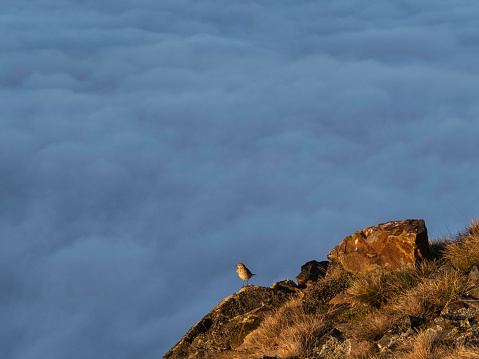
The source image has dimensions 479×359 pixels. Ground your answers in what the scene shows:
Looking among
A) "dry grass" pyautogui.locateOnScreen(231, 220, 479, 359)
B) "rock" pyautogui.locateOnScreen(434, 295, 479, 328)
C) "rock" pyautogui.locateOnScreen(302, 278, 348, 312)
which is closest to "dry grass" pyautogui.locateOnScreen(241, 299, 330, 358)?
"dry grass" pyautogui.locateOnScreen(231, 220, 479, 359)

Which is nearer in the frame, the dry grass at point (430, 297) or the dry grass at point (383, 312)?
the dry grass at point (383, 312)

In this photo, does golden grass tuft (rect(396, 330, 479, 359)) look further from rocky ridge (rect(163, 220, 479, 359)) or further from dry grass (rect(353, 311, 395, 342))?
dry grass (rect(353, 311, 395, 342))

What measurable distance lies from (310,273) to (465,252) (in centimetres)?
460

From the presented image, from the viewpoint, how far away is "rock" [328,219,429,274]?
1175 cm


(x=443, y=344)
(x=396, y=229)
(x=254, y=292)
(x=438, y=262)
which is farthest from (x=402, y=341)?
(x=254, y=292)

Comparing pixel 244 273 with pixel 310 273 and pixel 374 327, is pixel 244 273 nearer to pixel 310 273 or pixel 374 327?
pixel 310 273

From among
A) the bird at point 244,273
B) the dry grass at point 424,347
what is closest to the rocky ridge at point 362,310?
the dry grass at point 424,347

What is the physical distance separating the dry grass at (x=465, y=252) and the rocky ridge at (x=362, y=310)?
0.55 feet

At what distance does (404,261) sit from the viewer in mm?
11789

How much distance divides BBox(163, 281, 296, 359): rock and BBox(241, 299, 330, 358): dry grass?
59 cm

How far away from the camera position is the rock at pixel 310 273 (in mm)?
14320

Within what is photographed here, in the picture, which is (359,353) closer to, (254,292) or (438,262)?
(438,262)

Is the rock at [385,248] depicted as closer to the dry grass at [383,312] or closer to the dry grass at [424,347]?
the dry grass at [383,312]

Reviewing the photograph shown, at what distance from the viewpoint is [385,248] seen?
40.4 ft
